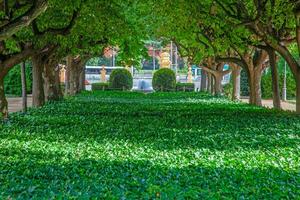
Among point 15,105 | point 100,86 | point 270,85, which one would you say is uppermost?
point 270,85

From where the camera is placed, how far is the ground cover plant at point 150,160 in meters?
7.67

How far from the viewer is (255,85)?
93.1 feet

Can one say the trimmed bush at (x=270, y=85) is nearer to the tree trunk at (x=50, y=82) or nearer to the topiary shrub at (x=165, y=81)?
the topiary shrub at (x=165, y=81)

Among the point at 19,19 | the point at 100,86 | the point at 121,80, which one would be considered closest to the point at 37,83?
the point at 19,19

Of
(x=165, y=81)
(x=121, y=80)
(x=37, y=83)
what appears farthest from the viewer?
(x=121, y=80)

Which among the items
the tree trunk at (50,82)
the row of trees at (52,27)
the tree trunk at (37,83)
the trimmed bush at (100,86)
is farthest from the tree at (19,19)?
the trimmed bush at (100,86)

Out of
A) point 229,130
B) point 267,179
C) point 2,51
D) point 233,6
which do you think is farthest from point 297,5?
point 267,179

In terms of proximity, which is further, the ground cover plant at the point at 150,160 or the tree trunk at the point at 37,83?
the tree trunk at the point at 37,83

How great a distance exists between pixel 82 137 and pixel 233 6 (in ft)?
32.3

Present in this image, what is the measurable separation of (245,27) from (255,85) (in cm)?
719

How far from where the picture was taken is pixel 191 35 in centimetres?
2753

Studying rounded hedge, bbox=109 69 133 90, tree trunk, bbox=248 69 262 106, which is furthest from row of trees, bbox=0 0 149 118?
rounded hedge, bbox=109 69 133 90

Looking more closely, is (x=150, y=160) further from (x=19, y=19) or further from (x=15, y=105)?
(x=15, y=105)

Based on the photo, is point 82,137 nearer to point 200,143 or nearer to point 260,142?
point 200,143
